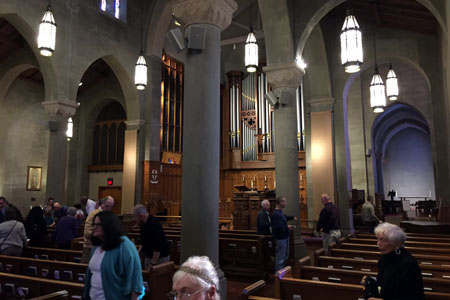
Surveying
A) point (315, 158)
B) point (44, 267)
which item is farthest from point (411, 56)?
point (44, 267)

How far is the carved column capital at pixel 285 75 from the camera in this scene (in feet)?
27.5

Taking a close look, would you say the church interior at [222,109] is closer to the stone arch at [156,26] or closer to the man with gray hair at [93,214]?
the stone arch at [156,26]

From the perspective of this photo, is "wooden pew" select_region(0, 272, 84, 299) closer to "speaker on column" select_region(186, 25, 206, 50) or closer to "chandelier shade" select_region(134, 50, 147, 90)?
"speaker on column" select_region(186, 25, 206, 50)

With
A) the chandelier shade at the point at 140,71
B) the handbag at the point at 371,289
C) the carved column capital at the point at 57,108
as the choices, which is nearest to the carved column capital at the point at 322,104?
the chandelier shade at the point at 140,71

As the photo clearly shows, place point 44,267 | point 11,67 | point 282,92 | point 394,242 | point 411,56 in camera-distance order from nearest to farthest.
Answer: point 394,242
point 44,267
point 282,92
point 411,56
point 11,67

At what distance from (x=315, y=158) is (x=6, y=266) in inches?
359

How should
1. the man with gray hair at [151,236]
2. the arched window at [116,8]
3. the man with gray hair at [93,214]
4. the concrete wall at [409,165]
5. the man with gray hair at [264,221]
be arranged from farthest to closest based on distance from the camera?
the concrete wall at [409,165] < the arched window at [116,8] < the man with gray hair at [264,221] < the man with gray hair at [93,214] < the man with gray hair at [151,236]

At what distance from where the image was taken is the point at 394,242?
265cm

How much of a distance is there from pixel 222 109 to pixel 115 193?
6444mm

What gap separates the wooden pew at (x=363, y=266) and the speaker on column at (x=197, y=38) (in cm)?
327

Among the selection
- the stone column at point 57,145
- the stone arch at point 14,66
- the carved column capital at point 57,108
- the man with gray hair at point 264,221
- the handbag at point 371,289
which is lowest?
the handbag at point 371,289

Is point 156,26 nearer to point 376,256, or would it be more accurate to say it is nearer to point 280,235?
point 280,235

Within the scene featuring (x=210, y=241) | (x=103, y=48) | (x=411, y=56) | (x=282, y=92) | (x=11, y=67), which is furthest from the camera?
(x=11, y=67)

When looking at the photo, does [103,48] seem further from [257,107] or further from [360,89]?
[360,89]
